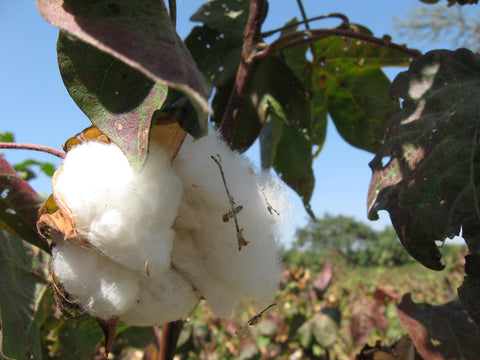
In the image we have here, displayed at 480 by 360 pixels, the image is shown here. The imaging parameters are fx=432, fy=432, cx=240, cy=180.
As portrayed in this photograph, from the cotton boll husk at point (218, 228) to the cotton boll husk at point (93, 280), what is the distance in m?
0.09

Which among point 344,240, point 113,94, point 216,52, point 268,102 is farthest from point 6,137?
point 344,240

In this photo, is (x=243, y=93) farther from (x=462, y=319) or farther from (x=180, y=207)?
(x=462, y=319)

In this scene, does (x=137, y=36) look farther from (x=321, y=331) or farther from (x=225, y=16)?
(x=321, y=331)

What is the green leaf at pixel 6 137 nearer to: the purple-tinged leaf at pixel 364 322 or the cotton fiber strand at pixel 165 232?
the cotton fiber strand at pixel 165 232

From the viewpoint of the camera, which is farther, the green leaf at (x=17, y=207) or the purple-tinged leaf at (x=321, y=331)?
the purple-tinged leaf at (x=321, y=331)

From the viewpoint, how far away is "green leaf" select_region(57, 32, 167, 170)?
433 millimetres

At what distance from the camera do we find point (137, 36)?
1.25 feet

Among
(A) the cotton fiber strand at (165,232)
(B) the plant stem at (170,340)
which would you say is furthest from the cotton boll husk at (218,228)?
(B) the plant stem at (170,340)

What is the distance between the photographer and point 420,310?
0.91 meters

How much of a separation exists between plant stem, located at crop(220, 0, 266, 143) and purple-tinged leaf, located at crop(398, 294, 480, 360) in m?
0.52

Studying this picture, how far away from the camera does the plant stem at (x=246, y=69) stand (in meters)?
0.84

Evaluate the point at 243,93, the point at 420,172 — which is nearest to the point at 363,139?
the point at 243,93

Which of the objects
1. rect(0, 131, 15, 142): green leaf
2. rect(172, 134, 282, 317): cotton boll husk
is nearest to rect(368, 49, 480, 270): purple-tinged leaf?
rect(172, 134, 282, 317): cotton boll husk

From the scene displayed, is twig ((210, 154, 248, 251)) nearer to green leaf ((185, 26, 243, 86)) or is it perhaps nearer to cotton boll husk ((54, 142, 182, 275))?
cotton boll husk ((54, 142, 182, 275))
